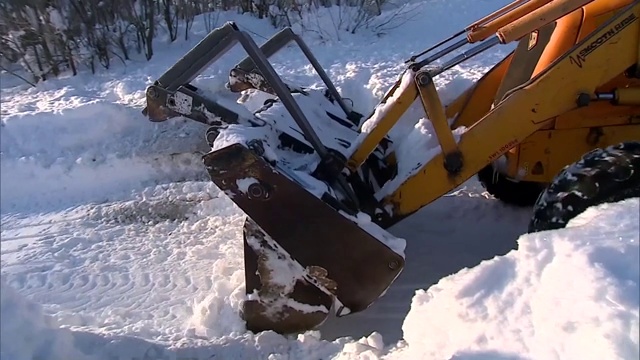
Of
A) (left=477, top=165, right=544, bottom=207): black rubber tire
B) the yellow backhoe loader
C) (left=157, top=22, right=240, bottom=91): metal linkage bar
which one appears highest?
(left=157, top=22, right=240, bottom=91): metal linkage bar

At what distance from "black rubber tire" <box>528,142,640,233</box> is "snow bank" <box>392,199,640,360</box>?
0.32 metres

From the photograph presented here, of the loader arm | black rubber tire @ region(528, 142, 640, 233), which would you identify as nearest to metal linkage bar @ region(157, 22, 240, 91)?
A: the loader arm

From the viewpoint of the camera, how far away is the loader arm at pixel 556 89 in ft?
11.1

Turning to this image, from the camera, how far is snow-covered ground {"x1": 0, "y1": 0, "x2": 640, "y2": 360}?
2402 mm

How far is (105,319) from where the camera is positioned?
163 inches

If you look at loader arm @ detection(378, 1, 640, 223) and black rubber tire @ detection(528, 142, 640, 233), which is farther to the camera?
loader arm @ detection(378, 1, 640, 223)

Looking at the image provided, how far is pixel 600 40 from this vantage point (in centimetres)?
338

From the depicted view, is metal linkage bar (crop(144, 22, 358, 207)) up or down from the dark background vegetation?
up

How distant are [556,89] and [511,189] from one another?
1.75m

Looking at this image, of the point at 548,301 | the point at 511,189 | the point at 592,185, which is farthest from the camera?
the point at 511,189

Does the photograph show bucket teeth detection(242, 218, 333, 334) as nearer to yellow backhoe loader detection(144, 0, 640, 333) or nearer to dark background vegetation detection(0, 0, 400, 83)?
yellow backhoe loader detection(144, 0, 640, 333)

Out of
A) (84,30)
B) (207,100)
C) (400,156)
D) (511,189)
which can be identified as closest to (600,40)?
(400,156)

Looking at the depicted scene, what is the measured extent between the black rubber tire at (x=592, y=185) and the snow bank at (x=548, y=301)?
1.05 feet

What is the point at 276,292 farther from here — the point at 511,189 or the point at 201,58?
the point at 511,189
